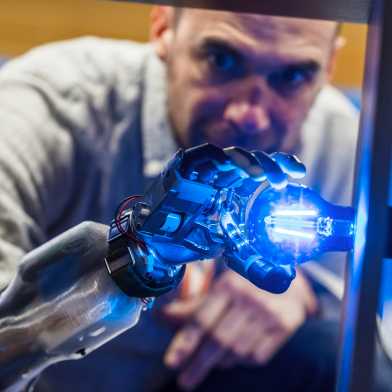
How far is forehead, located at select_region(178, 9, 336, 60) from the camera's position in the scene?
0.95 metres

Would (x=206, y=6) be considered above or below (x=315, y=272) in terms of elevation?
above


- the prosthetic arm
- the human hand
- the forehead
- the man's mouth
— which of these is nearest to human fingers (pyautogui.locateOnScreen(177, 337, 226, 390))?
the human hand

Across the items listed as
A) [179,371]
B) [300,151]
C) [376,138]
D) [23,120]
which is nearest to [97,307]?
[376,138]

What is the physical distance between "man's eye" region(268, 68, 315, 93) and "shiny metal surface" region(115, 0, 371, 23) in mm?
554

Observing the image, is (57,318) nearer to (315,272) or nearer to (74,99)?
(74,99)

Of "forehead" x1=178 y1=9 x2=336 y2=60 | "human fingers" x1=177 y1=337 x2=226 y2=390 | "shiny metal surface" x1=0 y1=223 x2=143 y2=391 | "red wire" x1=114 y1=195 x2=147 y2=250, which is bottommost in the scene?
"human fingers" x1=177 y1=337 x2=226 y2=390

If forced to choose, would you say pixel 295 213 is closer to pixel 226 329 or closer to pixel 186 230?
pixel 186 230

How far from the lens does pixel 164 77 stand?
1098 mm

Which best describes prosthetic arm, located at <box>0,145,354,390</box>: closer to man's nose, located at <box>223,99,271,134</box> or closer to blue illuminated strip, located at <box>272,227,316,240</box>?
blue illuminated strip, located at <box>272,227,316,240</box>

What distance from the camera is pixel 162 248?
0.38m

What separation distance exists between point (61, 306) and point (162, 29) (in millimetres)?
726

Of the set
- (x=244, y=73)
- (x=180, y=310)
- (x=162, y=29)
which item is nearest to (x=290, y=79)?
(x=244, y=73)

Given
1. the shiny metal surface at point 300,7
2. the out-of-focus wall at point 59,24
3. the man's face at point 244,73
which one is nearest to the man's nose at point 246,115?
the man's face at point 244,73

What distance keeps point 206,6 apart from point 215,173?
0.13 meters
